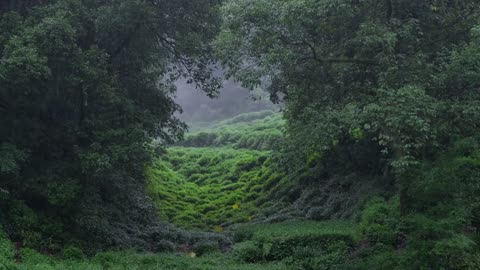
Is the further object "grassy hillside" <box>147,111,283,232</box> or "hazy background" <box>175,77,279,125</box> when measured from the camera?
"hazy background" <box>175,77,279,125</box>

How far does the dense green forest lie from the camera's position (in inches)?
461

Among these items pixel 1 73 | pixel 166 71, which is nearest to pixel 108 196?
pixel 166 71

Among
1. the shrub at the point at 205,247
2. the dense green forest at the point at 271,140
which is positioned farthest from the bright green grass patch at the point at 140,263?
the shrub at the point at 205,247

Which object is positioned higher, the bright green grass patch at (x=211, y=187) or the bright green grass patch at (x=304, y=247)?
the bright green grass patch at (x=211, y=187)

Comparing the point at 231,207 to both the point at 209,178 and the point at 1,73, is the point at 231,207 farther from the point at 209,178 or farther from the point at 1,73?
the point at 1,73

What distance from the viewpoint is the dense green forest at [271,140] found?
11.7 meters

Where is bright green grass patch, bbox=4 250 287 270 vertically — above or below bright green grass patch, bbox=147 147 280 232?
below

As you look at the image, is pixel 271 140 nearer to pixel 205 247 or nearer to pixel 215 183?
pixel 205 247

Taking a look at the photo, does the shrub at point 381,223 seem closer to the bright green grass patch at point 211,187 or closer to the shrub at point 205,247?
the shrub at point 205,247

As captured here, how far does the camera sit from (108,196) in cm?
2052

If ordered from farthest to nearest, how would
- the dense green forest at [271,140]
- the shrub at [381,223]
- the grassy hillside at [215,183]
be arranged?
the grassy hillside at [215,183], the shrub at [381,223], the dense green forest at [271,140]

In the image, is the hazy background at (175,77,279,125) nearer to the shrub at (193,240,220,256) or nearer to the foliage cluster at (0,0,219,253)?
the foliage cluster at (0,0,219,253)

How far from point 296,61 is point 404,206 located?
221 inches

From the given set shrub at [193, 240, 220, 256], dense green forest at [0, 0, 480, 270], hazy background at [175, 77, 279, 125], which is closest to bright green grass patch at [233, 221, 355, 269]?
dense green forest at [0, 0, 480, 270]
